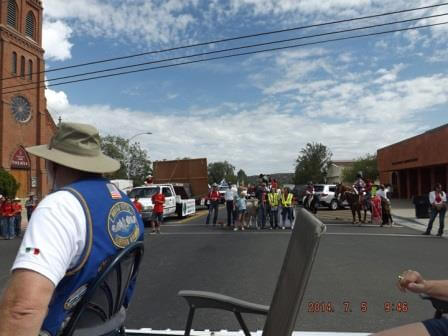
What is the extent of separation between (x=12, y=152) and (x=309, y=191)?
1216 inches

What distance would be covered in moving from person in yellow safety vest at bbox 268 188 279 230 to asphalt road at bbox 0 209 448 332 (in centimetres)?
330

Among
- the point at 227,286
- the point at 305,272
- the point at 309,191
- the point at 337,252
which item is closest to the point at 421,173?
the point at 309,191

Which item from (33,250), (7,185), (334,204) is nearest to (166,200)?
(334,204)

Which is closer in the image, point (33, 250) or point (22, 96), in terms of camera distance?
point (33, 250)

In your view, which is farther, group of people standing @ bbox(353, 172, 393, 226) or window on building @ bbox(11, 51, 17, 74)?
window on building @ bbox(11, 51, 17, 74)

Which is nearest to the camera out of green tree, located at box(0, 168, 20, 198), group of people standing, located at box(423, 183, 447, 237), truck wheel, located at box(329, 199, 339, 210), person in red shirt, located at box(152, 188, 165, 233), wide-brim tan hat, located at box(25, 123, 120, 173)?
wide-brim tan hat, located at box(25, 123, 120, 173)

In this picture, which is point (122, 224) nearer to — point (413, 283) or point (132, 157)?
point (413, 283)

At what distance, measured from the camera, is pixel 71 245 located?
1.58 meters

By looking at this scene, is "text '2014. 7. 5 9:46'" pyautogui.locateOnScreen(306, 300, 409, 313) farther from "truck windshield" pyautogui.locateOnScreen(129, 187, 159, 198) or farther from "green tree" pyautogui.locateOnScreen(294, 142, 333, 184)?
"green tree" pyautogui.locateOnScreen(294, 142, 333, 184)

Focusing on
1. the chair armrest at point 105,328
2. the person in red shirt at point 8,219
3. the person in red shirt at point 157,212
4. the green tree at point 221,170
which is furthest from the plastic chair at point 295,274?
the green tree at point 221,170

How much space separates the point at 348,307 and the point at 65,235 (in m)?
4.61

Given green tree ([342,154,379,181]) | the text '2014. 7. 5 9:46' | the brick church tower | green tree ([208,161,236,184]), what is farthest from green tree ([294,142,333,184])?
the text '2014. 7. 5 9:46'

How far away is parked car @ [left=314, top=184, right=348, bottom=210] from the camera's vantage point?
1164 inches

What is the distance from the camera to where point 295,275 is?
5.57ft
